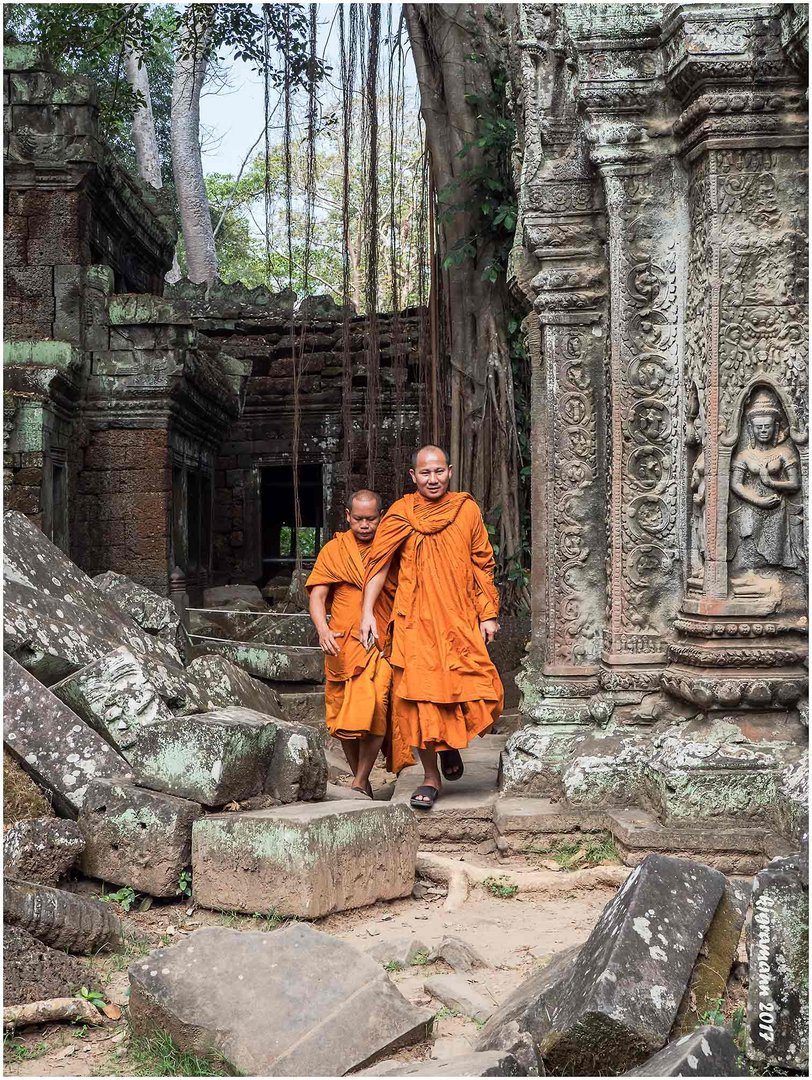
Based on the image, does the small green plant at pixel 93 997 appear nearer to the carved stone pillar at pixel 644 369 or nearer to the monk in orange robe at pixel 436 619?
the monk in orange robe at pixel 436 619

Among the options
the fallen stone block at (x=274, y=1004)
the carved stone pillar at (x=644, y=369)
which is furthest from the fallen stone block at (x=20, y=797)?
the carved stone pillar at (x=644, y=369)

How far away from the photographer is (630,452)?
5.05 meters

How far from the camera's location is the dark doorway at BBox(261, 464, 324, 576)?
14.8 metres

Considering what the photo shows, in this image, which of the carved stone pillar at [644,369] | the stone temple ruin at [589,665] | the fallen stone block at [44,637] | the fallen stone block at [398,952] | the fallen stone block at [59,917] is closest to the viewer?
the stone temple ruin at [589,665]

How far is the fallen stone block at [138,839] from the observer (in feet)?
14.1

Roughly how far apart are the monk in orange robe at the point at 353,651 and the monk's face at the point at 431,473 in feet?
1.35

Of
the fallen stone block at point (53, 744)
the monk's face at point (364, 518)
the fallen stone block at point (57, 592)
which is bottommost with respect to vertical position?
the fallen stone block at point (53, 744)

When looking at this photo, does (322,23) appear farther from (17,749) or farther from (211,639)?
(17,749)

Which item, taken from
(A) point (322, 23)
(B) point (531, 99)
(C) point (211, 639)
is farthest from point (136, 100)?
(B) point (531, 99)

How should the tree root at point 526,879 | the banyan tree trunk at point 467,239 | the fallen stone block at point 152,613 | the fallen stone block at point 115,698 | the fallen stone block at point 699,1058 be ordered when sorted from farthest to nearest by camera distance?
the banyan tree trunk at point 467,239 → the fallen stone block at point 152,613 → the fallen stone block at point 115,698 → the tree root at point 526,879 → the fallen stone block at point 699,1058

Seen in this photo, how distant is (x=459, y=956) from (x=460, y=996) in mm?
330

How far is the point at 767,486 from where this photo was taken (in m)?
4.64

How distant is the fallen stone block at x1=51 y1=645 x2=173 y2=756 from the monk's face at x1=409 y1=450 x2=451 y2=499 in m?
1.67

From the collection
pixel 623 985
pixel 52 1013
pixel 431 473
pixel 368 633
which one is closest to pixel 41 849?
pixel 52 1013
